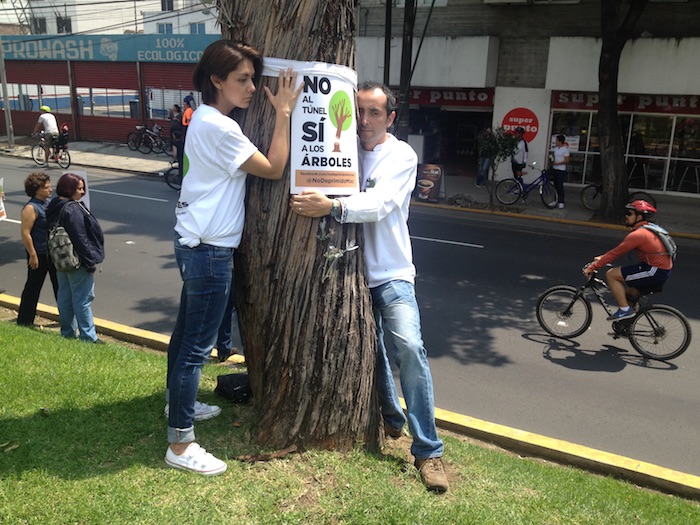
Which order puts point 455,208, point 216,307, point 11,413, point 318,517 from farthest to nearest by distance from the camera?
point 455,208, point 11,413, point 216,307, point 318,517

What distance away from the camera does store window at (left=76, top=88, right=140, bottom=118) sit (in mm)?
27469

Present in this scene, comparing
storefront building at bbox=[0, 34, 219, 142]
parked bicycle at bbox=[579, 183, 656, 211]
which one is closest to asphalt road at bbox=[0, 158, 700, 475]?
parked bicycle at bbox=[579, 183, 656, 211]

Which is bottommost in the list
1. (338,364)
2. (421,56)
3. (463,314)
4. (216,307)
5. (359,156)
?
(463,314)

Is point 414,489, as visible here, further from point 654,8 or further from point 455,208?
point 654,8

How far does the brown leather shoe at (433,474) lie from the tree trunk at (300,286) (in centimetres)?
36

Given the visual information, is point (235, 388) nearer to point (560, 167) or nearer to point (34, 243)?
point (34, 243)

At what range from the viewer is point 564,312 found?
7.60 metres

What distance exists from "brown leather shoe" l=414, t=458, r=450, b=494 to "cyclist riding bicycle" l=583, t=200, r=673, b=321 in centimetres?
442

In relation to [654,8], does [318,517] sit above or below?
below

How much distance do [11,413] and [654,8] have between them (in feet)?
56.9

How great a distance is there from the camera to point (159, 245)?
11297 mm

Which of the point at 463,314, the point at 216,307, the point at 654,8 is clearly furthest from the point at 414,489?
the point at 654,8

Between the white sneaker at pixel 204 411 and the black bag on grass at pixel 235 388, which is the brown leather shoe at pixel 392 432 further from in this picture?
the white sneaker at pixel 204 411

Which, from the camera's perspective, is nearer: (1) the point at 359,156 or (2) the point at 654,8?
(1) the point at 359,156
